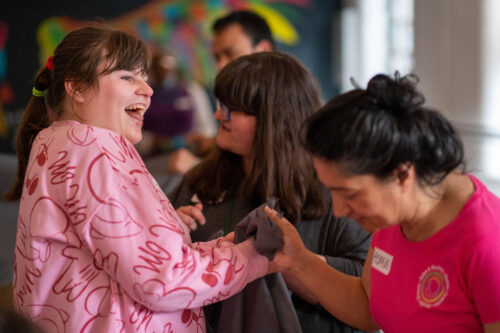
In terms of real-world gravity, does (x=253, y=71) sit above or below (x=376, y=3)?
above

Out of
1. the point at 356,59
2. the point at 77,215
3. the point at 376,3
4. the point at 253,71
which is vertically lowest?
the point at 356,59

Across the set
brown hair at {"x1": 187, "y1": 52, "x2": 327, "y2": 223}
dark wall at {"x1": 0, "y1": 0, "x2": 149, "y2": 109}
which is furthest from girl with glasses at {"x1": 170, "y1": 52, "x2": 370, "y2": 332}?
dark wall at {"x1": 0, "y1": 0, "x2": 149, "y2": 109}

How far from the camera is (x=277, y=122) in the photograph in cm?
188

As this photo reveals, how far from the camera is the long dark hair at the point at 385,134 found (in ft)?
4.01

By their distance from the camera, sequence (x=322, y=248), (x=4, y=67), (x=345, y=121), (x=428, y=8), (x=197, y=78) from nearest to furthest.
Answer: (x=345, y=121)
(x=322, y=248)
(x=428, y=8)
(x=4, y=67)
(x=197, y=78)

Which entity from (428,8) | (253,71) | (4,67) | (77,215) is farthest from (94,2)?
(77,215)

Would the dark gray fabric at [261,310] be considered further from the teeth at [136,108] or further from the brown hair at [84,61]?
the brown hair at [84,61]

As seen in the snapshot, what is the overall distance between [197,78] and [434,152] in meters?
5.64

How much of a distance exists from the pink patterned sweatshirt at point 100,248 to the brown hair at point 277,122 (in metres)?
0.52

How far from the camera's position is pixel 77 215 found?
4.27ft

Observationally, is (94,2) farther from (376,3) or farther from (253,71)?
(253,71)

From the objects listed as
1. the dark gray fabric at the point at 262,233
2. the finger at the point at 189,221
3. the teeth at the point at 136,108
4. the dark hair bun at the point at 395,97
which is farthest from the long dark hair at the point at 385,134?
the finger at the point at 189,221

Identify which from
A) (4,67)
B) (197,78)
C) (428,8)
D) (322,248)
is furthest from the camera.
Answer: (197,78)

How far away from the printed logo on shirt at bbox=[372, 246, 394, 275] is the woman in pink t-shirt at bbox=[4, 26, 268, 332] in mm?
310
